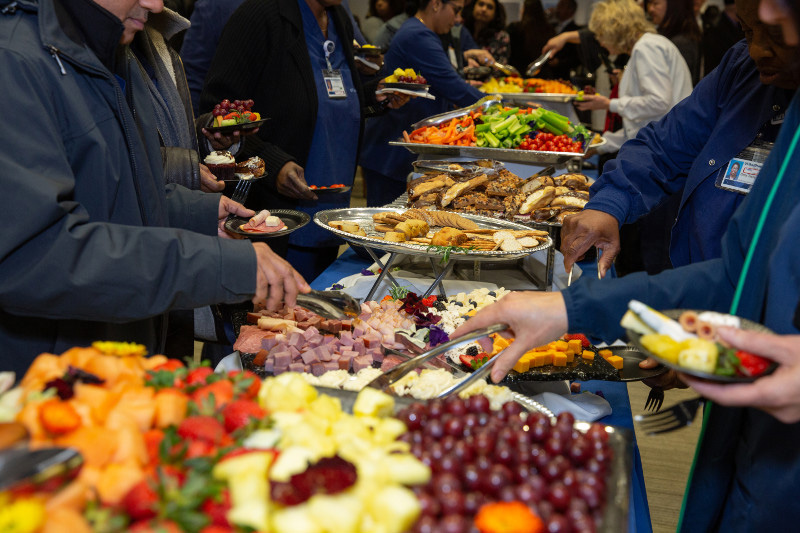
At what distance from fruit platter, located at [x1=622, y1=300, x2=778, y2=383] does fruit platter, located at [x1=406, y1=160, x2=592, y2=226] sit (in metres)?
1.74

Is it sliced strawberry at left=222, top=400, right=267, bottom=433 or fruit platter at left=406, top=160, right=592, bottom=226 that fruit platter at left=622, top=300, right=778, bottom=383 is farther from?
fruit platter at left=406, top=160, right=592, bottom=226

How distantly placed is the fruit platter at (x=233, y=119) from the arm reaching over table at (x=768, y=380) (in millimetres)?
2057

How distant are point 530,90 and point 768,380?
5709 mm

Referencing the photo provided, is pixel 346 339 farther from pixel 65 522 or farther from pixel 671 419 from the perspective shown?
pixel 65 522

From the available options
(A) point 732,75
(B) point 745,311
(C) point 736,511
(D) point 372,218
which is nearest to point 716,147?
(A) point 732,75

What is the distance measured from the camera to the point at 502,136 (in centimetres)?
407

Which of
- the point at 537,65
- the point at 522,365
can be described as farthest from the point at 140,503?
the point at 537,65

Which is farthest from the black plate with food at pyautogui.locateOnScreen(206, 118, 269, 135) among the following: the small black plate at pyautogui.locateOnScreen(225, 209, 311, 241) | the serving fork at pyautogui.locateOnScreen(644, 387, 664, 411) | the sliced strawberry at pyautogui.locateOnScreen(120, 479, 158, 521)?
the sliced strawberry at pyautogui.locateOnScreen(120, 479, 158, 521)

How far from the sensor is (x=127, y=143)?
159 cm

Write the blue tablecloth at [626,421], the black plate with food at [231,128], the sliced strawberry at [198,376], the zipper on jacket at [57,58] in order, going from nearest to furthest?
the sliced strawberry at [198,376], the zipper on jacket at [57,58], the blue tablecloth at [626,421], the black plate with food at [231,128]

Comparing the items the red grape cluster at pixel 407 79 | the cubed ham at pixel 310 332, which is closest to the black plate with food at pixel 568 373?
the cubed ham at pixel 310 332

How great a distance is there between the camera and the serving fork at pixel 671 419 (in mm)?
1050

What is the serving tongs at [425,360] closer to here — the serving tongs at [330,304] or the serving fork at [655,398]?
the serving tongs at [330,304]

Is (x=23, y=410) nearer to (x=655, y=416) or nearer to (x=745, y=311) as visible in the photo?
(x=655, y=416)
